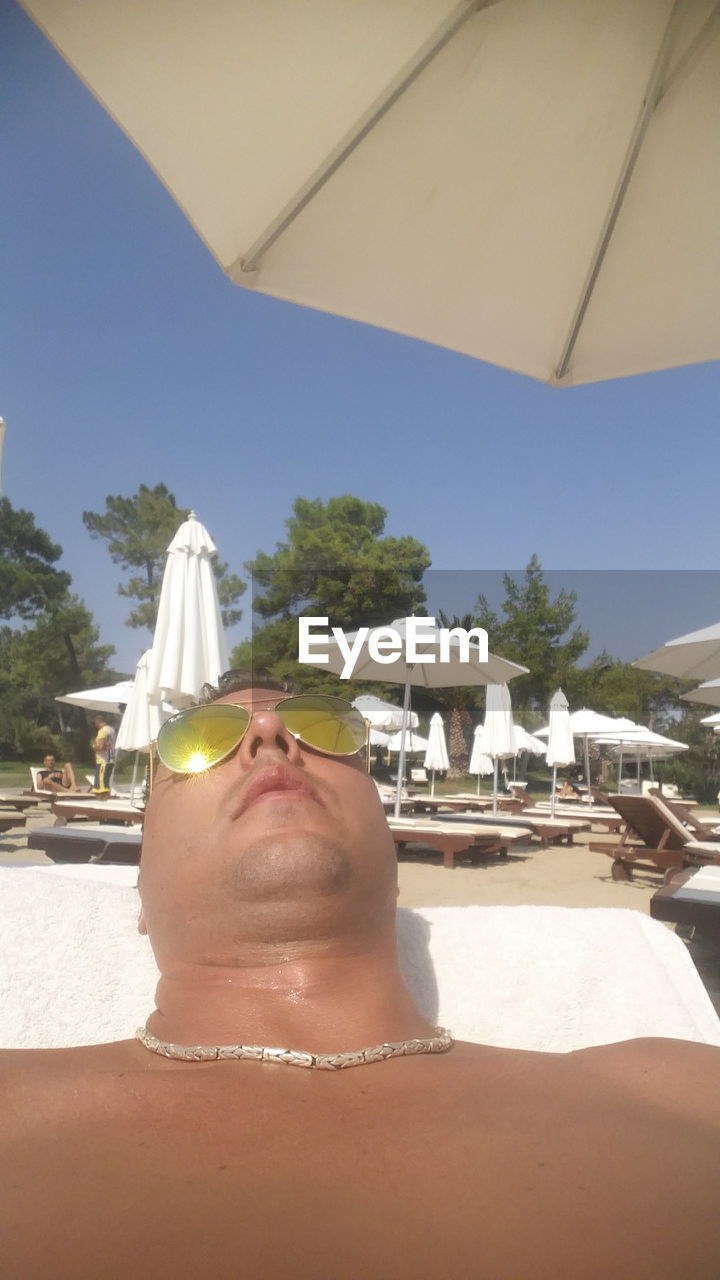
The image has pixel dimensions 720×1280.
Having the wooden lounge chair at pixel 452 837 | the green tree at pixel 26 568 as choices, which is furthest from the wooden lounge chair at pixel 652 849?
the green tree at pixel 26 568

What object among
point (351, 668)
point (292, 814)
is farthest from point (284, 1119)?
point (351, 668)

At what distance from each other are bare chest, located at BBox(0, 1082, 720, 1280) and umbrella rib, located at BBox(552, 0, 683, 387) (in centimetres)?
252

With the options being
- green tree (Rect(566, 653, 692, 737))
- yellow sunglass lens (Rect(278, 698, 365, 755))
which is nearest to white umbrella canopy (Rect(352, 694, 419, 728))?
green tree (Rect(566, 653, 692, 737))

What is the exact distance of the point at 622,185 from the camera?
2.41 m

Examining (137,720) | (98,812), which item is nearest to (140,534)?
(137,720)

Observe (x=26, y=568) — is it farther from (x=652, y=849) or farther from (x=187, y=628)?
(x=652, y=849)

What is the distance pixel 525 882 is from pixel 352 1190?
6.57 metres

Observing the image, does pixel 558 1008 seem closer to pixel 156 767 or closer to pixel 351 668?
pixel 156 767

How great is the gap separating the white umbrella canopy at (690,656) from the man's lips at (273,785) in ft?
20.3

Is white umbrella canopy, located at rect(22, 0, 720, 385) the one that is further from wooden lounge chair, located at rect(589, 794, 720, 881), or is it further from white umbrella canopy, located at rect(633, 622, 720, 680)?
wooden lounge chair, located at rect(589, 794, 720, 881)

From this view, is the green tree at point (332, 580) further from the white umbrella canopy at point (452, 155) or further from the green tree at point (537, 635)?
the white umbrella canopy at point (452, 155)

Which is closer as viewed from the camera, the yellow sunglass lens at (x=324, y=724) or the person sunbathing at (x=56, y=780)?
the yellow sunglass lens at (x=324, y=724)

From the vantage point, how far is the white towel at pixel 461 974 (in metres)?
1.70

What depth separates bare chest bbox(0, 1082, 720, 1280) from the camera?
82cm
